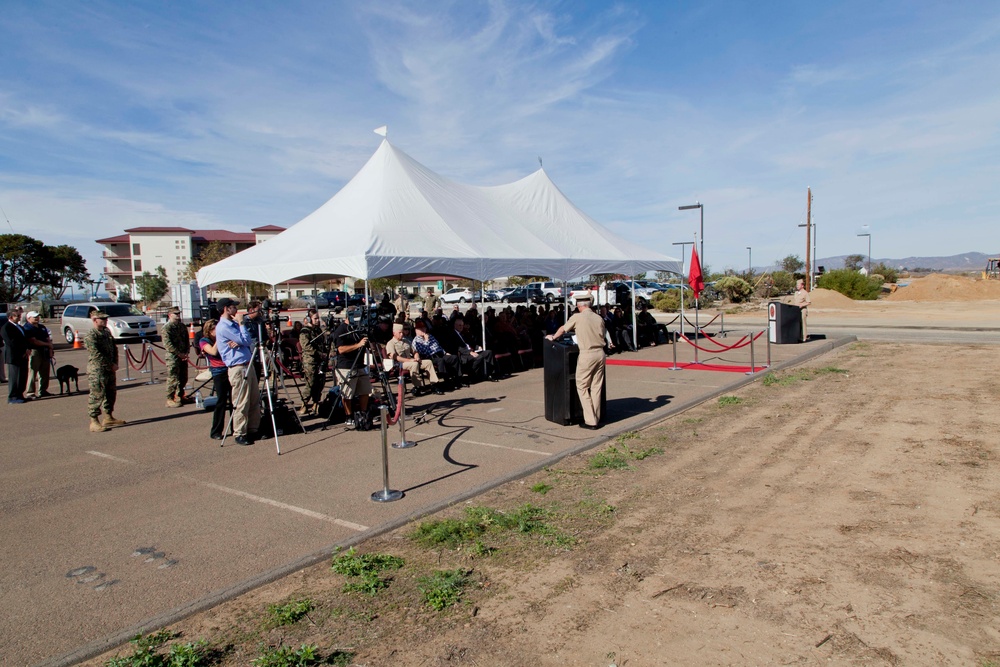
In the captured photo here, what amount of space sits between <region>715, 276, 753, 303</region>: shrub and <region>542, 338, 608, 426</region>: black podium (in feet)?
124

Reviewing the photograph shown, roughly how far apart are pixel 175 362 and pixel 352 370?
172 inches

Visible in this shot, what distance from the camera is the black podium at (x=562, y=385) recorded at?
848cm

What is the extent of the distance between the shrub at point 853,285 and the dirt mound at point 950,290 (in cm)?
314

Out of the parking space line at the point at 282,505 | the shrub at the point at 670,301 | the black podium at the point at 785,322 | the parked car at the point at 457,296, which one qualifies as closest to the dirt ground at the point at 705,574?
the parking space line at the point at 282,505

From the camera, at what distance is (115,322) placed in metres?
26.2

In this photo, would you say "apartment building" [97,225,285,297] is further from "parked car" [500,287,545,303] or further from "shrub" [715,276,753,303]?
"shrub" [715,276,753,303]

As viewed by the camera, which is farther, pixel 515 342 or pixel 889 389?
pixel 515 342

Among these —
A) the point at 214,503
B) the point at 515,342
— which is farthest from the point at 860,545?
the point at 515,342

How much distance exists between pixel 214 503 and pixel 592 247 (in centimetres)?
1266

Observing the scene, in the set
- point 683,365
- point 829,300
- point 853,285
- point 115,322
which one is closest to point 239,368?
point 683,365

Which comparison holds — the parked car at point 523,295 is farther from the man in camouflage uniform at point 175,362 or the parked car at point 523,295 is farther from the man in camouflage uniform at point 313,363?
the man in camouflage uniform at point 313,363

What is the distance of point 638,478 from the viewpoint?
6.30 meters

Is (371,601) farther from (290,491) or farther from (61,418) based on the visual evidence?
(61,418)

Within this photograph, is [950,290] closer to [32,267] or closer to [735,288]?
[735,288]
